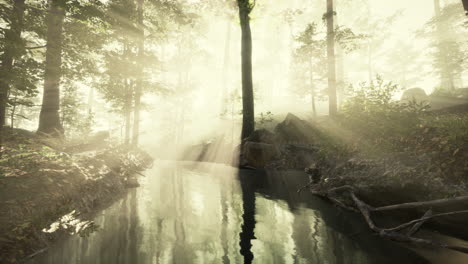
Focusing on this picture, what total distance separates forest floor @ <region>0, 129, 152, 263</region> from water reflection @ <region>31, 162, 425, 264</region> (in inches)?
13.2

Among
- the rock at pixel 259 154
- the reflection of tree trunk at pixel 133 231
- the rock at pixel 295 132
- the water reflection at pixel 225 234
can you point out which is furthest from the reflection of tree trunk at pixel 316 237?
the rock at pixel 295 132

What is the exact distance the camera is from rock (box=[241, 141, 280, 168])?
1256 centimetres

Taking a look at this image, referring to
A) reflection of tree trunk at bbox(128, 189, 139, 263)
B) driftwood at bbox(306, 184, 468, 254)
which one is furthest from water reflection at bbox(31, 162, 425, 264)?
driftwood at bbox(306, 184, 468, 254)

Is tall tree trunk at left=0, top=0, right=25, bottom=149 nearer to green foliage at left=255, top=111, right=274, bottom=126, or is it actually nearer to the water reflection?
the water reflection

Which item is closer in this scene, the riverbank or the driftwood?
the driftwood

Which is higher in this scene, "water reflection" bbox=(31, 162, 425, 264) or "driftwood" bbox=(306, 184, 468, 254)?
"driftwood" bbox=(306, 184, 468, 254)

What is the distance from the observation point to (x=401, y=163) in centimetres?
551

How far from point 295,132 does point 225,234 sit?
11357 millimetres

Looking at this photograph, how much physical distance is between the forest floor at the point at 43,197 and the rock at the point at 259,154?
7.31 meters

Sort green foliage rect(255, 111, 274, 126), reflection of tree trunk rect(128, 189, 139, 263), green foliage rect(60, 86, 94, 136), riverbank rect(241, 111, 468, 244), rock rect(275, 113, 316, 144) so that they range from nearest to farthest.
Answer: reflection of tree trunk rect(128, 189, 139, 263) < riverbank rect(241, 111, 468, 244) < green foliage rect(60, 86, 94, 136) < rock rect(275, 113, 316, 144) < green foliage rect(255, 111, 274, 126)

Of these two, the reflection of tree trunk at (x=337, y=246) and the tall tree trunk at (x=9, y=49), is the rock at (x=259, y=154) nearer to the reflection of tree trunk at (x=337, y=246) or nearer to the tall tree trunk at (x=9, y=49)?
the reflection of tree trunk at (x=337, y=246)

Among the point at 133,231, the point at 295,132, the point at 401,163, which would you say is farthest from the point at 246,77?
the point at 133,231

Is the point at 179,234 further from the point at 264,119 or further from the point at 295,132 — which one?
the point at 264,119

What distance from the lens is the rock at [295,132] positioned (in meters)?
14.3
